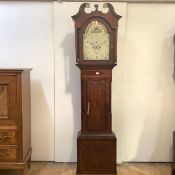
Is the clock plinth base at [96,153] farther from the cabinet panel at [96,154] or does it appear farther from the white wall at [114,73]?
the white wall at [114,73]

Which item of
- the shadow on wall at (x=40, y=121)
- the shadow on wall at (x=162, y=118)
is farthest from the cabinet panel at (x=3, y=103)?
the shadow on wall at (x=162, y=118)

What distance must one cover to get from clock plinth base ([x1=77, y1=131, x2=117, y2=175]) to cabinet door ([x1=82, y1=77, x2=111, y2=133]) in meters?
0.10

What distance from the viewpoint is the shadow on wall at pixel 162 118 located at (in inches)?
146

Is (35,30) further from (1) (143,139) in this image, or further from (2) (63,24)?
(1) (143,139)

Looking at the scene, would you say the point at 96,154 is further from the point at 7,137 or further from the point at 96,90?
the point at 7,137

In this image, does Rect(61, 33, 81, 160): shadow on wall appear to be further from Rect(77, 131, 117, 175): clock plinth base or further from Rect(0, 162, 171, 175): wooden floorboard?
Rect(77, 131, 117, 175): clock plinth base

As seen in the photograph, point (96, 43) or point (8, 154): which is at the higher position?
point (96, 43)

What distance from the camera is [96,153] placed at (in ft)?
10.5

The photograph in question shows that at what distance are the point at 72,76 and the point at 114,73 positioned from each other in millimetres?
505

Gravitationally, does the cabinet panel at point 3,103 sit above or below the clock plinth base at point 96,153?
above

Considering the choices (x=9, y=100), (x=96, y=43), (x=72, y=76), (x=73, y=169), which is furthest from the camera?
(x=72, y=76)

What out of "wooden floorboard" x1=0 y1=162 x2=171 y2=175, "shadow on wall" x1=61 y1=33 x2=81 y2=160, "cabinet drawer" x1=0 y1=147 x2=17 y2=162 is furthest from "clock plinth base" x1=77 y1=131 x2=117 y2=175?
"cabinet drawer" x1=0 y1=147 x2=17 y2=162

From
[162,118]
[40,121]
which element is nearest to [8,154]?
[40,121]

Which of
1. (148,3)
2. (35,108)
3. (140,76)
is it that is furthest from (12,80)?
(148,3)
